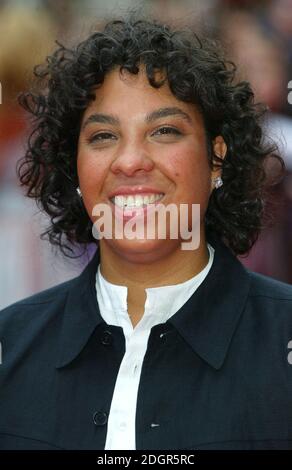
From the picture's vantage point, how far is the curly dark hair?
2.38 meters

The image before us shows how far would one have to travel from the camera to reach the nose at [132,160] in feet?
7.23

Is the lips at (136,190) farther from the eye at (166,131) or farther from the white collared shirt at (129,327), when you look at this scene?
the white collared shirt at (129,327)

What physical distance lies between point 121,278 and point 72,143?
441 mm

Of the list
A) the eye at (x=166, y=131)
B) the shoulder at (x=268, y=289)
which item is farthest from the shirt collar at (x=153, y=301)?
the eye at (x=166, y=131)

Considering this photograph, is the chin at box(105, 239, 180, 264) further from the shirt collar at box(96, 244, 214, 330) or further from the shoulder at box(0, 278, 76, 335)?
the shoulder at box(0, 278, 76, 335)

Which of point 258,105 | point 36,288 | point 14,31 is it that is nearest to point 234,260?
point 258,105

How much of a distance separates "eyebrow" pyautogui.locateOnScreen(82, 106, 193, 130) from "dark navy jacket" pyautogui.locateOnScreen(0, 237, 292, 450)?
391mm

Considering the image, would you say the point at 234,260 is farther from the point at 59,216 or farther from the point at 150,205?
the point at 59,216

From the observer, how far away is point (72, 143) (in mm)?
2574

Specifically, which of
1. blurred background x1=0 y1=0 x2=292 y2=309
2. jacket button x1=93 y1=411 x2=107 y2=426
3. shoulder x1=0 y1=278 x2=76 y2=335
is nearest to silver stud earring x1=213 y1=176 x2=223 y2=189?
shoulder x1=0 y1=278 x2=76 y2=335

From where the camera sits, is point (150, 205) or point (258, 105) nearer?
point (150, 205)

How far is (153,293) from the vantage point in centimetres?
232

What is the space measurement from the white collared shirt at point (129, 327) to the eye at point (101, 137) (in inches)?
15.4

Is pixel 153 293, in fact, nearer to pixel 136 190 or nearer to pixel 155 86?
pixel 136 190
